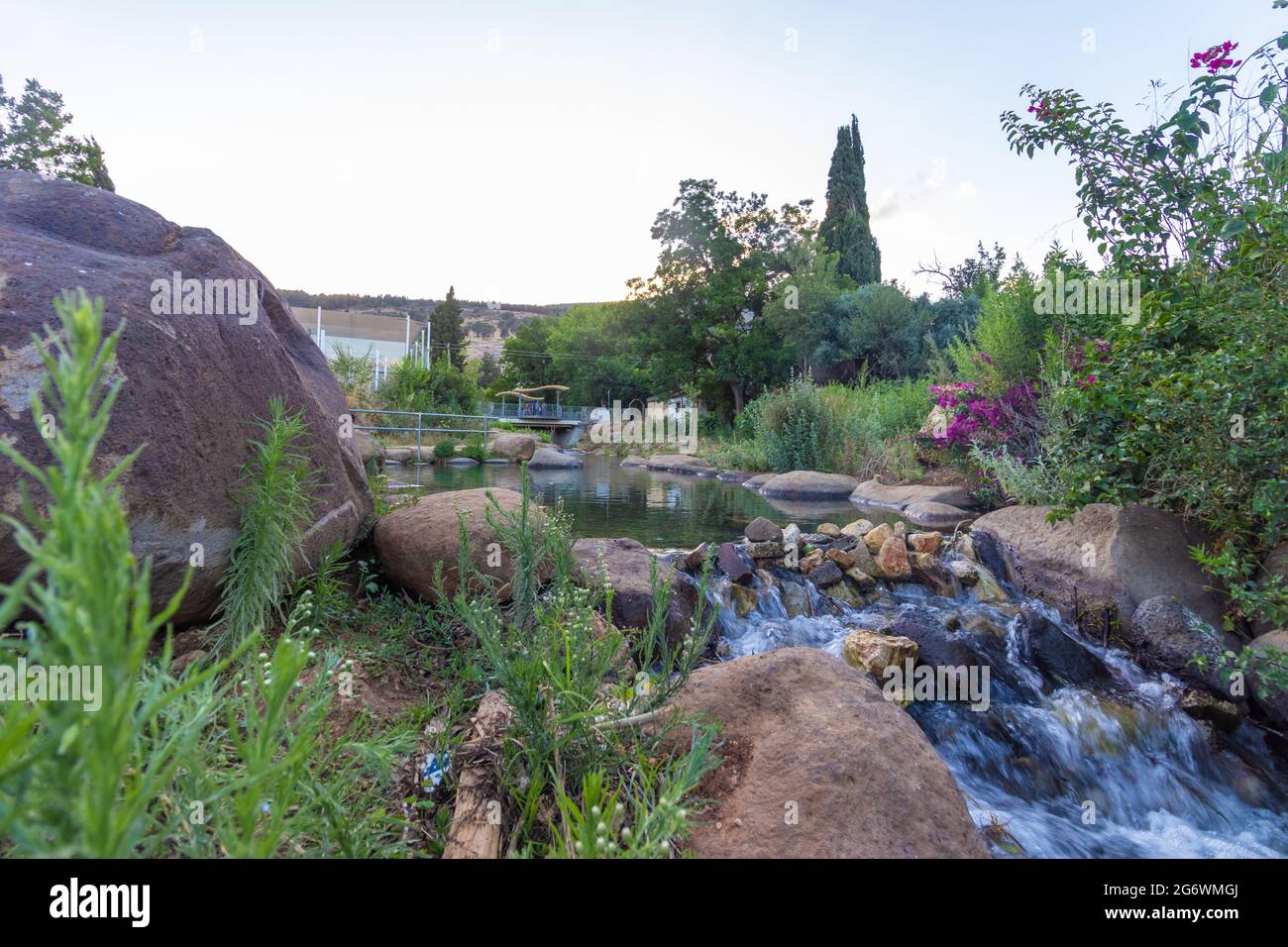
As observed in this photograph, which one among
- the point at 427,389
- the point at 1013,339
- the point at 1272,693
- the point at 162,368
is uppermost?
the point at 427,389

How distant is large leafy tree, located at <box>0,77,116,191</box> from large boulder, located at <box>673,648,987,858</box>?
23992 mm

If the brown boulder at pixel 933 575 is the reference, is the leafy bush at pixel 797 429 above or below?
above

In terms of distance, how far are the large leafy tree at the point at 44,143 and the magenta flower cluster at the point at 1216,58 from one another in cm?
2387

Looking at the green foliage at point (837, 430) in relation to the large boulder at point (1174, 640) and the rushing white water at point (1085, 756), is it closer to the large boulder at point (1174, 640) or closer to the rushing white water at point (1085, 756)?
the large boulder at point (1174, 640)

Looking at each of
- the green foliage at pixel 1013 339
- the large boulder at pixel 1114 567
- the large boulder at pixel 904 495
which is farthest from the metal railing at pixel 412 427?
the large boulder at pixel 1114 567

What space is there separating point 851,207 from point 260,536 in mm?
36799

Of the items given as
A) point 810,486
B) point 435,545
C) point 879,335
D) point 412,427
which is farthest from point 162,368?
point 879,335

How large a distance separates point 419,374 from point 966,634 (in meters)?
23.5

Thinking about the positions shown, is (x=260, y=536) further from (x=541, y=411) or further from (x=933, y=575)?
(x=541, y=411)

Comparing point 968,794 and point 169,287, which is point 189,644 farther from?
point 968,794

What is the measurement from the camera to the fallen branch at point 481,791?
1646 millimetres

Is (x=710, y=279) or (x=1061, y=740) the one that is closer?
(x=1061, y=740)

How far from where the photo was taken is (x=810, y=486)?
1329cm

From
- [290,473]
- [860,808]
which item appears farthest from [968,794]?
[290,473]
